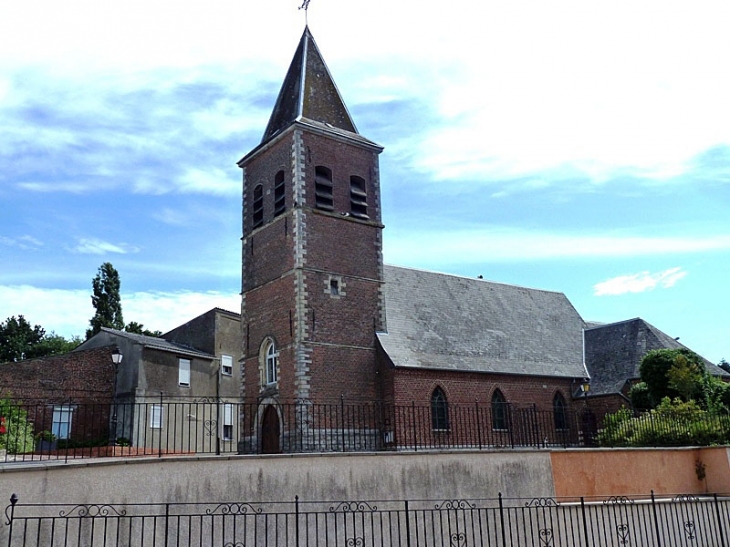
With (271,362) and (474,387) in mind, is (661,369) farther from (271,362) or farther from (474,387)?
(271,362)

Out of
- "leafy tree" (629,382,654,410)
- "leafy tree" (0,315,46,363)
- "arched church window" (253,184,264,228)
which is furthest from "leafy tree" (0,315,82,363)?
"leafy tree" (629,382,654,410)

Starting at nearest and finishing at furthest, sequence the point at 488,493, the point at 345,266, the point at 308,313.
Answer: the point at 488,493 → the point at 308,313 → the point at 345,266

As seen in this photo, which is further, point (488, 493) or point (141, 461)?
point (488, 493)

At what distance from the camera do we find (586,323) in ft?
121

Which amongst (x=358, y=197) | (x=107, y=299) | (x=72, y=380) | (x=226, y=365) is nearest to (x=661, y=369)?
(x=358, y=197)

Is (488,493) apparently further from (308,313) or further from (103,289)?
(103,289)

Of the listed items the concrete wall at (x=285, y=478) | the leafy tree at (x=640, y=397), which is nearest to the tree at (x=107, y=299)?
the leafy tree at (x=640, y=397)

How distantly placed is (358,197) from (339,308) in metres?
4.92

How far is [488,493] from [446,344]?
1469cm

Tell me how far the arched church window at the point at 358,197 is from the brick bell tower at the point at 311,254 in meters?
0.05

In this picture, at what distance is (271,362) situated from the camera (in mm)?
26734

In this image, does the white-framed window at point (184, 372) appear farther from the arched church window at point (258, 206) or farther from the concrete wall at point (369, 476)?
the concrete wall at point (369, 476)

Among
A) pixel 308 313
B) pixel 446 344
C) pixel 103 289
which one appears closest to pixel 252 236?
pixel 308 313

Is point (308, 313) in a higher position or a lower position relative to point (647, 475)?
higher
